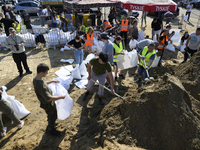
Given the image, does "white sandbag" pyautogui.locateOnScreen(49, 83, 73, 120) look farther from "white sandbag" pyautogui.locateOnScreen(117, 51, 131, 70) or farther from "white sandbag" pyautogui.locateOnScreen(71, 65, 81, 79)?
"white sandbag" pyautogui.locateOnScreen(117, 51, 131, 70)

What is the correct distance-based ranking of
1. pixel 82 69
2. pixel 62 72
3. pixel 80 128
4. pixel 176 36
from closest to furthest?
pixel 80 128 < pixel 82 69 < pixel 62 72 < pixel 176 36

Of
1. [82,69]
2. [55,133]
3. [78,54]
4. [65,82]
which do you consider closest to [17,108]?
[55,133]

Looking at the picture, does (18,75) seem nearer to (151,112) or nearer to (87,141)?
(87,141)

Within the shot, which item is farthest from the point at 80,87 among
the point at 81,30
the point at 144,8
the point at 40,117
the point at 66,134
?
the point at 144,8

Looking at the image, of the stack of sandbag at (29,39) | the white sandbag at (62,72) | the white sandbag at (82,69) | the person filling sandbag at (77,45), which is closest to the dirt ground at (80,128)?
A: the white sandbag at (82,69)

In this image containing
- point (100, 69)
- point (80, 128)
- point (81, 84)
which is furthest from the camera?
point (81, 84)

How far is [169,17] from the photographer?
907 cm

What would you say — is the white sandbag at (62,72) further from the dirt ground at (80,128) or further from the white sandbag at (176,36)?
the white sandbag at (176,36)

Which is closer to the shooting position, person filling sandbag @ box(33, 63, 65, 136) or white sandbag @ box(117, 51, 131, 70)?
person filling sandbag @ box(33, 63, 65, 136)

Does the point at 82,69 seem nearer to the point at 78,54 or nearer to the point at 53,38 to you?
the point at 78,54

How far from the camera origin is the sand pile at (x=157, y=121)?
8.68 ft

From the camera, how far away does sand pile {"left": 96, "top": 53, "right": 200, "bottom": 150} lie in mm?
2646

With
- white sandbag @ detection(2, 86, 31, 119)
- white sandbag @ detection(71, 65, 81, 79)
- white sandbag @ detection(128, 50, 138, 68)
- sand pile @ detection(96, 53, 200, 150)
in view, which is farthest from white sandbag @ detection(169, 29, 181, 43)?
white sandbag @ detection(2, 86, 31, 119)

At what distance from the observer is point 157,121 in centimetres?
282
